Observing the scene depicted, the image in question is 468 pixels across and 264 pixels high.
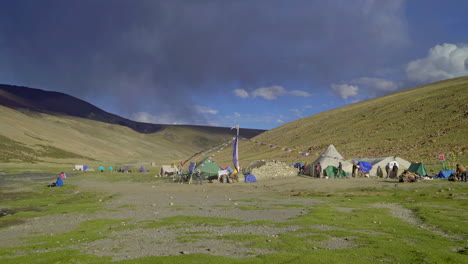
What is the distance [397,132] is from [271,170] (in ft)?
169

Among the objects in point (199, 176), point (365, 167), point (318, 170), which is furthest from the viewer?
point (199, 176)

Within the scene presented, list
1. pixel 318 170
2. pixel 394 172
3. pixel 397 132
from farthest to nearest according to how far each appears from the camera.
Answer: pixel 397 132
pixel 318 170
pixel 394 172

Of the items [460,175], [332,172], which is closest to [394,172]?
[332,172]

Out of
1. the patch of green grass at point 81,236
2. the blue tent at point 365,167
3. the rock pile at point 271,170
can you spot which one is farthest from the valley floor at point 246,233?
the rock pile at point 271,170

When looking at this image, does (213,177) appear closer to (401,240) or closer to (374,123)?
(401,240)

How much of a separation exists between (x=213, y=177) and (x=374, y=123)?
71083 mm

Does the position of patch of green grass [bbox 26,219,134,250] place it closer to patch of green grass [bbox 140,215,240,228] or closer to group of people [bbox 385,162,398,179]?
patch of green grass [bbox 140,215,240,228]

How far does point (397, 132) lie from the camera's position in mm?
90125

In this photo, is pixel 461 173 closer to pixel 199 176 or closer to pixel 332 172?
pixel 332 172

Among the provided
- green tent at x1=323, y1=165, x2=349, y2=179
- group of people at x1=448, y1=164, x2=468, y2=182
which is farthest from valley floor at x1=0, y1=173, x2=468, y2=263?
green tent at x1=323, y1=165, x2=349, y2=179

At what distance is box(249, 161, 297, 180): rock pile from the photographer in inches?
2093

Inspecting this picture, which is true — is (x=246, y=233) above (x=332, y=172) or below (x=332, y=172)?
below

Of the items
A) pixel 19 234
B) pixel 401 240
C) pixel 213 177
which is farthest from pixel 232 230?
pixel 213 177

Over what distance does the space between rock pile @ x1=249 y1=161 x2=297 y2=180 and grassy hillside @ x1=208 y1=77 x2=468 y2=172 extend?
77.1ft
